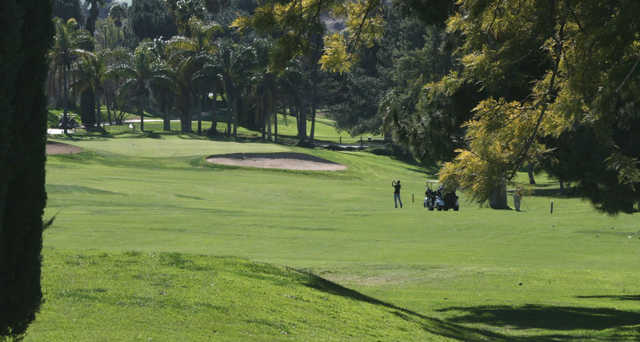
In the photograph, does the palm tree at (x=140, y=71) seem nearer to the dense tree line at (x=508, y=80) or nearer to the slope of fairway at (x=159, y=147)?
the slope of fairway at (x=159, y=147)

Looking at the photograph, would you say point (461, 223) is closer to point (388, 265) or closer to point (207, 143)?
point (388, 265)

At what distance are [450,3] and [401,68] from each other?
69.7 metres

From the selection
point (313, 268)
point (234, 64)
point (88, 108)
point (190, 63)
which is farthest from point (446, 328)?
point (88, 108)

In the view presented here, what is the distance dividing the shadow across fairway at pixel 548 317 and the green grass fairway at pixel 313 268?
0.19 feet

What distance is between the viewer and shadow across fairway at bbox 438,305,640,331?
1683 cm

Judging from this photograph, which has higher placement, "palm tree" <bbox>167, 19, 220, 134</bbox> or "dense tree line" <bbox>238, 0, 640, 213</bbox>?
"palm tree" <bbox>167, 19, 220, 134</bbox>

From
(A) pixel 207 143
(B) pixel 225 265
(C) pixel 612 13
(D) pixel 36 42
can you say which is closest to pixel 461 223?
(B) pixel 225 265

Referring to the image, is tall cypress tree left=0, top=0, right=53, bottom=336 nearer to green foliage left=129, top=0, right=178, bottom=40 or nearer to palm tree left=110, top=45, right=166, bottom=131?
palm tree left=110, top=45, right=166, bottom=131

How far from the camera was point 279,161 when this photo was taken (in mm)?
68125

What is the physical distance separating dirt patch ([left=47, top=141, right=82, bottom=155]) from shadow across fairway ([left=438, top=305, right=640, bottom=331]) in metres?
50.4

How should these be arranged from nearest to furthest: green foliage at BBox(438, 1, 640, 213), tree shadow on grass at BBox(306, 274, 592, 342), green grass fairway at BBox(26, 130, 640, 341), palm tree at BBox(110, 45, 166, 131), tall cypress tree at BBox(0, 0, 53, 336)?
tall cypress tree at BBox(0, 0, 53, 336)
green foliage at BBox(438, 1, 640, 213)
green grass fairway at BBox(26, 130, 640, 341)
tree shadow on grass at BBox(306, 274, 592, 342)
palm tree at BBox(110, 45, 166, 131)

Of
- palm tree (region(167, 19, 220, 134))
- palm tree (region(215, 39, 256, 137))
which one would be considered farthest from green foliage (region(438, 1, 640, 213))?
palm tree (region(167, 19, 220, 134))

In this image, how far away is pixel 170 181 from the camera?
52062mm

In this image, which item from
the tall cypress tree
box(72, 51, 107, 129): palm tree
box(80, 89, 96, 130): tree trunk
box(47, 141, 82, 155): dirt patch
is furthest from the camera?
box(80, 89, 96, 130): tree trunk
